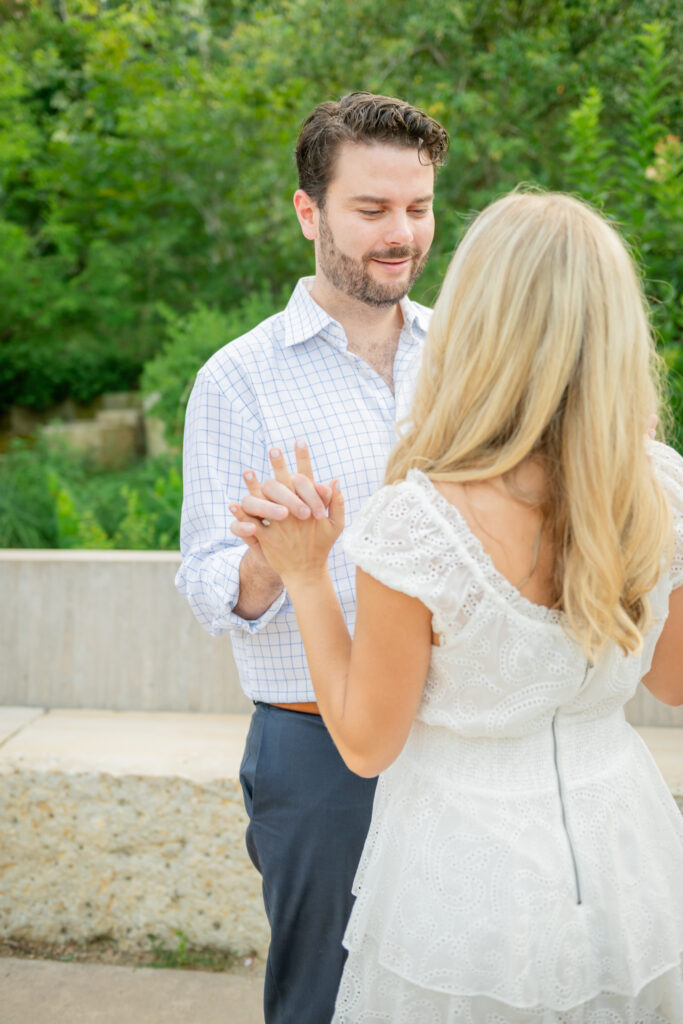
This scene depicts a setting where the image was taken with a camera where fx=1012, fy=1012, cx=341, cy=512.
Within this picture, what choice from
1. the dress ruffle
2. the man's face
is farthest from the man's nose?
the dress ruffle

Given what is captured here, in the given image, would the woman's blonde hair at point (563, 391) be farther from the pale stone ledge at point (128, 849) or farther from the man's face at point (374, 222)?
the pale stone ledge at point (128, 849)

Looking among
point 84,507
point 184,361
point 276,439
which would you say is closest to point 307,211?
point 276,439

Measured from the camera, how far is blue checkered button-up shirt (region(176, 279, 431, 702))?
6.54ft

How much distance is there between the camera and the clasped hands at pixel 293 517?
1.43 m

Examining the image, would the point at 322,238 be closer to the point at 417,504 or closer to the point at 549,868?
the point at 417,504

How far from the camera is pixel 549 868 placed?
136 centimetres

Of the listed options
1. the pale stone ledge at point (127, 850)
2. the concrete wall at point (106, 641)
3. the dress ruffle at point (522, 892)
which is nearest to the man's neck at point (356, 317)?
the dress ruffle at point (522, 892)

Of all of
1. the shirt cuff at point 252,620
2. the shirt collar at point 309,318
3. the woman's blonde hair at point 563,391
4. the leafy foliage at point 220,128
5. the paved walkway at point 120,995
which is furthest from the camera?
the leafy foliage at point 220,128

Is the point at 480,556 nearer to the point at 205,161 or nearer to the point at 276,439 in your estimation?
the point at 276,439

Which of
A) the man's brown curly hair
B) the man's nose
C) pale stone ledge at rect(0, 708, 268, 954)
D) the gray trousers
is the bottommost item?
pale stone ledge at rect(0, 708, 268, 954)

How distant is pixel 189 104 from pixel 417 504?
729cm

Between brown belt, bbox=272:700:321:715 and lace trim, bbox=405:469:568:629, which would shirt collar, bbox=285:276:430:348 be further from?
lace trim, bbox=405:469:568:629

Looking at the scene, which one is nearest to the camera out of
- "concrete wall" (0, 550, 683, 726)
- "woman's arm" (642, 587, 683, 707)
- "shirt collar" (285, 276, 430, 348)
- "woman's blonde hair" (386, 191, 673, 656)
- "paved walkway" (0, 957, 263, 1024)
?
"woman's blonde hair" (386, 191, 673, 656)

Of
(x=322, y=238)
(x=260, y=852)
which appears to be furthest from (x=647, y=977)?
(x=322, y=238)
